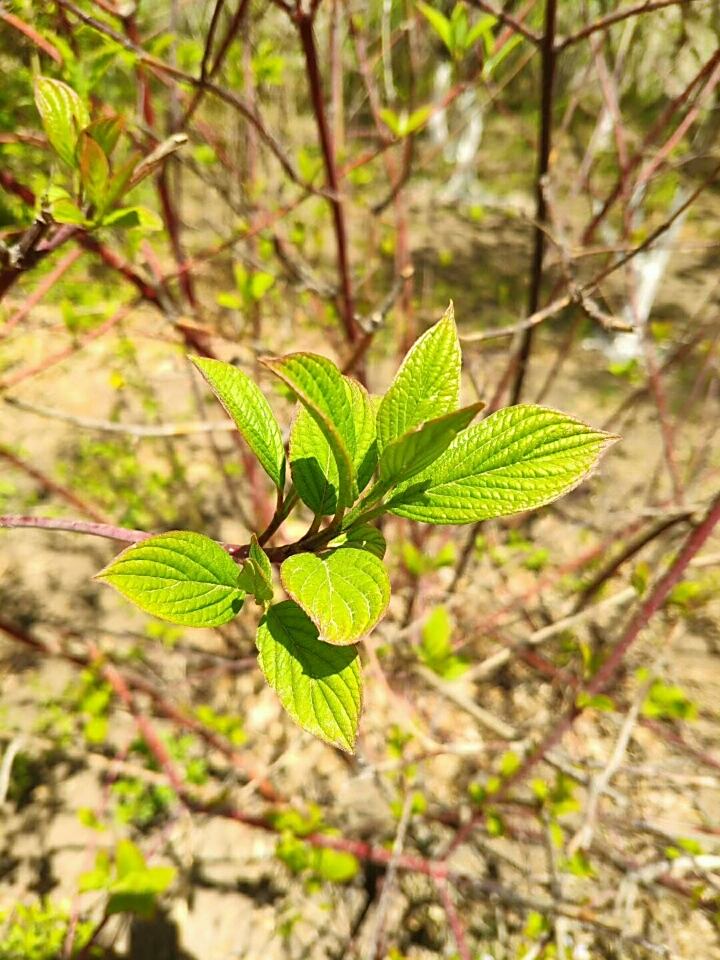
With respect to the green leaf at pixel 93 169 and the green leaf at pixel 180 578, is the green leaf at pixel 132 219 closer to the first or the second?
the green leaf at pixel 93 169

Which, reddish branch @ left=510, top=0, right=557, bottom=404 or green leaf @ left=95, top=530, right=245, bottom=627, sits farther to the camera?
reddish branch @ left=510, top=0, right=557, bottom=404

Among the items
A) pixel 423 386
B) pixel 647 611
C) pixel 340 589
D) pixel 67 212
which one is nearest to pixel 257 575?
pixel 340 589

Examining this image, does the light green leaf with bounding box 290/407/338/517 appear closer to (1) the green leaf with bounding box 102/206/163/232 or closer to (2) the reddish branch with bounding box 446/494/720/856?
(1) the green leaf with bounding box 102/206/163/232

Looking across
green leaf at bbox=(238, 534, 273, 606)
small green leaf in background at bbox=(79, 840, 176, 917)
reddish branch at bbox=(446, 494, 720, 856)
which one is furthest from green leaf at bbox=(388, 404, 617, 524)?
small green leaf in background at bbox=(79, 840, 176, 917)

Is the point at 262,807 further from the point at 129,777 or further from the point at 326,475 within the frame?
the point at 326,475

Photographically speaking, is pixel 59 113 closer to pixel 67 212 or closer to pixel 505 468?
pixel 67 212

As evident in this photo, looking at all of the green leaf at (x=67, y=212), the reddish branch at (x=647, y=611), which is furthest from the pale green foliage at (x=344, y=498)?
the reddish branch at (x=647, y=611)

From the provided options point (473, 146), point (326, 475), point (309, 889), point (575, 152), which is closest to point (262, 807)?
point (309, 889)
